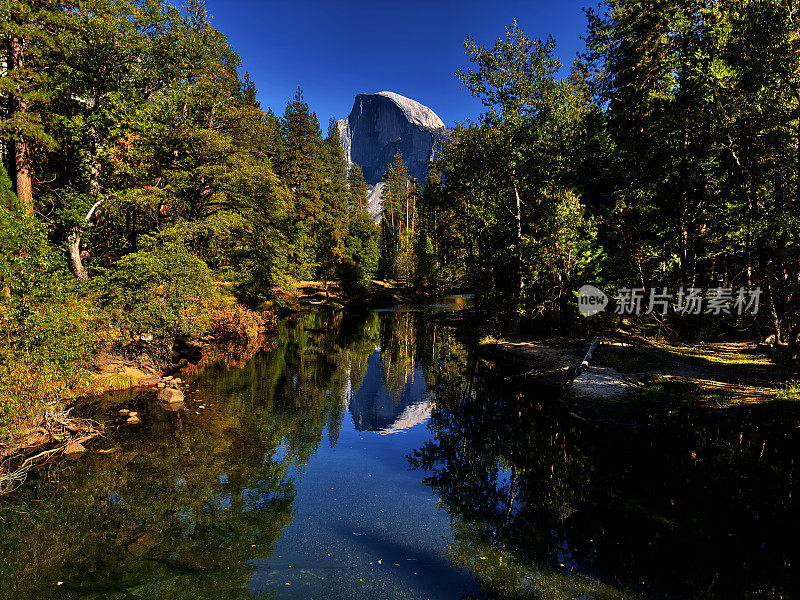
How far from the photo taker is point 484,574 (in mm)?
7055

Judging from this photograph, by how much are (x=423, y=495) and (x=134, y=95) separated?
23374mm

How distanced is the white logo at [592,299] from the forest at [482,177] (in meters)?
0.72

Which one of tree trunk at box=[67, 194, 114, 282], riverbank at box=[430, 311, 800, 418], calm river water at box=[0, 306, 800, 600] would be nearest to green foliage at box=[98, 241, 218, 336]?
tree trunk at box=[67, 194, 114, 282]

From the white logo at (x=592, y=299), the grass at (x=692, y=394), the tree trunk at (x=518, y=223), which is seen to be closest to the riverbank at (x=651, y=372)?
the grass at (x=692, y=394)

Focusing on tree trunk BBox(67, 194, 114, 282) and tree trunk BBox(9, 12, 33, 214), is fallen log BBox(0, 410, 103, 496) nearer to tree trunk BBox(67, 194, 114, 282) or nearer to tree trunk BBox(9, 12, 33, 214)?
tree trunk BBox(67, 194, 114, 282)

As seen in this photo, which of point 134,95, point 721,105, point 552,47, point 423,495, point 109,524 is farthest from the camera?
point 552,47

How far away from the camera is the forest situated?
13711 mm

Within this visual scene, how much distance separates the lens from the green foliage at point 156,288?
58.6 ft

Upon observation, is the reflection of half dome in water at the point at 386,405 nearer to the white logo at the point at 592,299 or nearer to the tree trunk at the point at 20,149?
the white logo at the point at 592,299

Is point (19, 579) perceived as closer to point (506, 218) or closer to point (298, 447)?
point (298, 447)

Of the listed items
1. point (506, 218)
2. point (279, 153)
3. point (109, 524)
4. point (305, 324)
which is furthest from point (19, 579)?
point (279, 153)

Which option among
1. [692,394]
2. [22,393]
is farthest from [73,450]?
[692,394]

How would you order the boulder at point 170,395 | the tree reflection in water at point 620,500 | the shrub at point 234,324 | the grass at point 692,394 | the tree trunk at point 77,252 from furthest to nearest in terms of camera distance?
the shrub at point 234,324 → the tree trunk at point 77,252 → the boulder at point 170,395 → the grass at point 692,394 → the tree reflection in water at point 620,500

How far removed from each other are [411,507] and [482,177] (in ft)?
89.4
